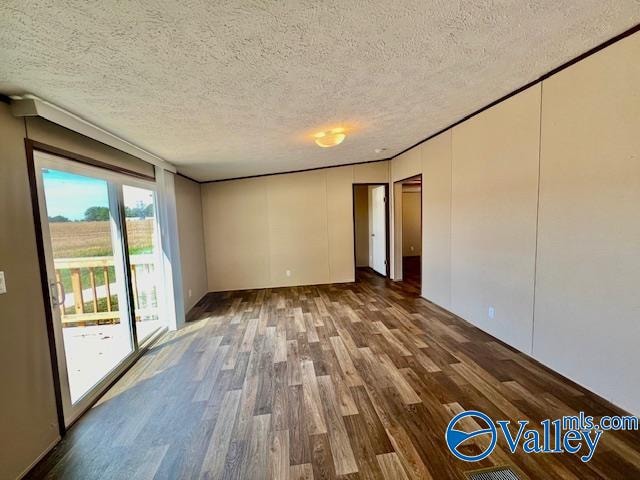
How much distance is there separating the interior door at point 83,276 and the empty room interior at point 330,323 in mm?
23

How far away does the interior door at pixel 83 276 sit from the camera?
200cm

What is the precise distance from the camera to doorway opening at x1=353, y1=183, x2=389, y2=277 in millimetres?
6211

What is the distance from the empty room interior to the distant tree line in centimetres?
2

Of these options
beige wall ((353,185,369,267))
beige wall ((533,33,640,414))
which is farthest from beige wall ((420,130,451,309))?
beige wall ((353,185,369,267))

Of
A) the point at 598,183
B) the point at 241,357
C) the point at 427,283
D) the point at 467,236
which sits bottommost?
the point at 241,357

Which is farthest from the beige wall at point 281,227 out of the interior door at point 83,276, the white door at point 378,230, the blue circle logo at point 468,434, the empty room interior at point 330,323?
the blue circle logo at point 468,434

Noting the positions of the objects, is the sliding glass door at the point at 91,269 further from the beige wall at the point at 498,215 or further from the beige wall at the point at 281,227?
the beige wall at the point at 498,215

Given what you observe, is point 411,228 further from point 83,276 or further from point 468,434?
point 83,276

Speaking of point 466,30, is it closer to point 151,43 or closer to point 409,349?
point 151,43

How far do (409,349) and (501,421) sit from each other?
3.67ft

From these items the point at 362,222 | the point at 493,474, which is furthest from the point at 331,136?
the point at 362,222

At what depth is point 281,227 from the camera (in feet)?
19.4

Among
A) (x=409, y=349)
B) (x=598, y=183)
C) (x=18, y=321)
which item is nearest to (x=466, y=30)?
(x=598, y=183)

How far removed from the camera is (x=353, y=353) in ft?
9.75
